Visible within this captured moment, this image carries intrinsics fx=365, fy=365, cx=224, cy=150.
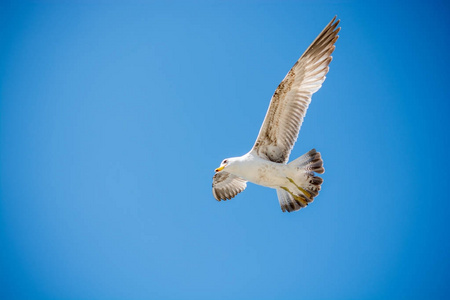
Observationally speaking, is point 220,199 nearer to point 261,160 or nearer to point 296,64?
point 261,160

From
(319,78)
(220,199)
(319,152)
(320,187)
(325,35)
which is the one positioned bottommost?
(320,187)

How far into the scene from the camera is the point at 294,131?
5.49 meters

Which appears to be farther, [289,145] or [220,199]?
[220,199]

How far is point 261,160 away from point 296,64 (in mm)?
1498

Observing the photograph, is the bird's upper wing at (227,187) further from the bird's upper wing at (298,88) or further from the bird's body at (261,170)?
the bird's upper wing at (298,88)

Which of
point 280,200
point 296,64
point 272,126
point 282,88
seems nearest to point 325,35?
point 296,64

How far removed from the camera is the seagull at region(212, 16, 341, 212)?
5.30 metres

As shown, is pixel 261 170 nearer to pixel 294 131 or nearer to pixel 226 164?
pixel 226 164

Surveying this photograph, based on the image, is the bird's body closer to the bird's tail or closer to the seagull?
the seagull

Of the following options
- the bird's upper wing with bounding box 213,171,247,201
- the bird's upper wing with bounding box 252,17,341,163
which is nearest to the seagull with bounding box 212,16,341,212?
the bird's upper wing with bounding box 252,17,341,163

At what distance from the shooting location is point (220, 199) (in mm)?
6773

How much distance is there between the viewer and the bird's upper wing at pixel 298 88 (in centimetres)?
532

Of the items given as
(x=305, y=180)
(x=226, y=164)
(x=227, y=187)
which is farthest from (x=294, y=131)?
(x=227, y=187)

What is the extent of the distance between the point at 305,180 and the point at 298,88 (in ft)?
4.47
